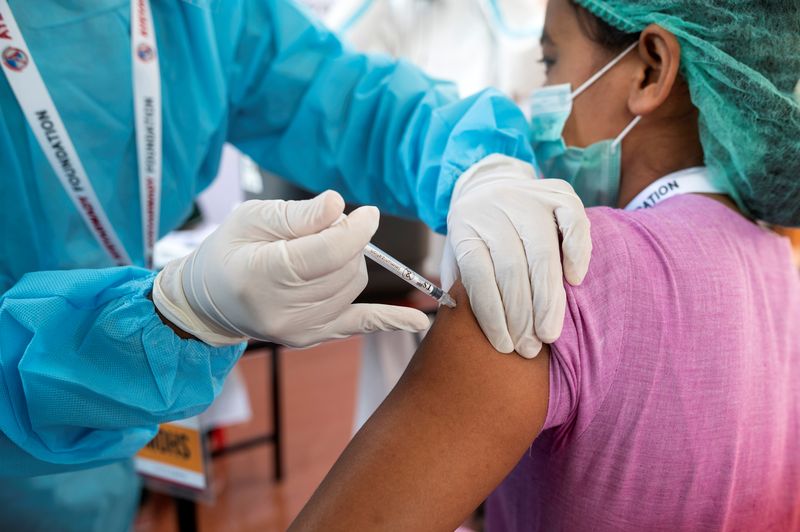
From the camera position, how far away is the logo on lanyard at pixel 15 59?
829mm

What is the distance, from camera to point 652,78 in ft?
2.76

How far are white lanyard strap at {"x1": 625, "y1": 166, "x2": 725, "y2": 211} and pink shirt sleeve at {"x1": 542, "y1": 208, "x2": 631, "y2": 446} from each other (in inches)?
8.5

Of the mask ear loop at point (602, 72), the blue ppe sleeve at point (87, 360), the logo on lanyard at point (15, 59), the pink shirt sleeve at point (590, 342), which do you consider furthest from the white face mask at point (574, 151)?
the logo on lanyard at point (15, 59)

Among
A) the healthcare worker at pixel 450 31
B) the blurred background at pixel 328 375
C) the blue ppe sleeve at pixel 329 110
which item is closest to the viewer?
the blue ppe sleeve at pixel 329 110

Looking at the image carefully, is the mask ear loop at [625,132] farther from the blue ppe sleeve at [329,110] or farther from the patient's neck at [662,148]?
the blue ppe sleeve at [329,110]

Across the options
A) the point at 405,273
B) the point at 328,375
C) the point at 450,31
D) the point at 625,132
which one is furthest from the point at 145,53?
the point at 328,375

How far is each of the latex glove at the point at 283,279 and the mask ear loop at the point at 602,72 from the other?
0.45 metres

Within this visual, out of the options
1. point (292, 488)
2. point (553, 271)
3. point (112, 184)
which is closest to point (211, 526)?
point (292, 488)

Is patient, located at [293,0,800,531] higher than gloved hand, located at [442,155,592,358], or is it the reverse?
gloved hand, located at [442,155,592,358]

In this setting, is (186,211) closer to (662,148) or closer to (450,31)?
(662,148)

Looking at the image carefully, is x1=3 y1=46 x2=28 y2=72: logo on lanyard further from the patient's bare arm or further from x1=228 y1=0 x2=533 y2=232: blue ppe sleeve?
the patient's bare arm

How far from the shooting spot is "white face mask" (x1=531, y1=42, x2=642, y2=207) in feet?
2.99

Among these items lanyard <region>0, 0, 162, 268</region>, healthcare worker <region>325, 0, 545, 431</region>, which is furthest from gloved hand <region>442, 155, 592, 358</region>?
healthcare worker <region>325, 0, 545, 431</region>

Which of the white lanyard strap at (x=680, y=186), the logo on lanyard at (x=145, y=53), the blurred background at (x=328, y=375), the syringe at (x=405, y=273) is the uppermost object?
the logo on lanyard at (x=145, y=53)
